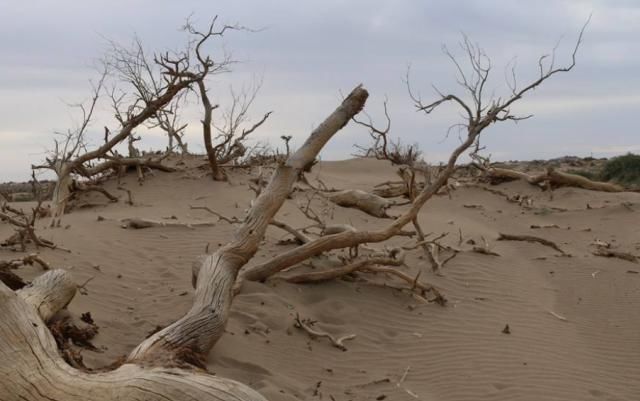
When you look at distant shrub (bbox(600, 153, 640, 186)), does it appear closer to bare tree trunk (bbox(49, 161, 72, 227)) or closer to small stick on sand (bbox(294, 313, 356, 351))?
bare tree trunk (bbox(49, 161, 72, 227))

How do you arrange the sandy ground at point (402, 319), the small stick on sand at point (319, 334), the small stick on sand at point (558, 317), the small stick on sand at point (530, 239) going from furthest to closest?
1. the small stick on sand at point (530, 239)
2. the small stick on sand at point (558, 317)
3. the small stick on sand at point (319, 334)
4. the sandy ground at point (402, 319)

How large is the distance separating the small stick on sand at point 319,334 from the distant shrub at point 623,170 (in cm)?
1271

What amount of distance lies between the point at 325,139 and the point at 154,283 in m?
1.98

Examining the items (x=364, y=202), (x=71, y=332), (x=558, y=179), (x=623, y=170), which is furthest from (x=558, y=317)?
(x=623, y=170)

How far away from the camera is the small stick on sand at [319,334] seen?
5.05m

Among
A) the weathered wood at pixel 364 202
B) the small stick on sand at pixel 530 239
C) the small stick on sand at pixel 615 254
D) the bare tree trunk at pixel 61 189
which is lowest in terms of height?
the small stick on sand at pixel 615 254

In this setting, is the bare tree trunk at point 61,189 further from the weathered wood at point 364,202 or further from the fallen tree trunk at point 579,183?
the fallen tree trunk at point 579,183

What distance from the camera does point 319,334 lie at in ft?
16.6

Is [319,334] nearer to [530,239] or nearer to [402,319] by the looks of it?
[402,319]

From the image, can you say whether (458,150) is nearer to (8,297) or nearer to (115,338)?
(115,338)

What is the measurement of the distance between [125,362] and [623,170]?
15618 millimetres

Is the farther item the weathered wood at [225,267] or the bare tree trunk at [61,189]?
the bare tree trunk at [61,189]

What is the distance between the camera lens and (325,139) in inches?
218

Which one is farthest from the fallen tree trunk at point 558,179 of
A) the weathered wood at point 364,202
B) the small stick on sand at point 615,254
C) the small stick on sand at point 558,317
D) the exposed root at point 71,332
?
the exposed root at point 71,332
